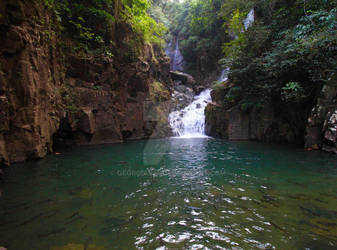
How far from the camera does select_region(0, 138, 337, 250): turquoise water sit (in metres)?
2.42

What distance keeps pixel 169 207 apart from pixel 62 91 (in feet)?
25.8

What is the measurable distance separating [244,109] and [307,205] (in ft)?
30.9

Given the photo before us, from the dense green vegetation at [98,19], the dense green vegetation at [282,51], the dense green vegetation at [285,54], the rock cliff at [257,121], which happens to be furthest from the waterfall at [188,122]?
the dense green vegetation at [98,19]

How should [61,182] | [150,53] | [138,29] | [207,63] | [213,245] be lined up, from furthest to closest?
[207,63] < [150,53] < [138,29] < [61,182] < [213,245]

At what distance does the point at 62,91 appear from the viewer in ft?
29.0

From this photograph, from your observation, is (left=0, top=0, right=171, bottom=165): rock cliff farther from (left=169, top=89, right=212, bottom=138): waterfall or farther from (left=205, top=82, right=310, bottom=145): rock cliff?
(left=205, top=82, right=310, bottom=145): rock cliff

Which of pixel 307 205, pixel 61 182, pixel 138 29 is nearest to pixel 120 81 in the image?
pixel 138 29

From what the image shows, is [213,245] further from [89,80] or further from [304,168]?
[89,80]

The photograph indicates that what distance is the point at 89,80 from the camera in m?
10.6

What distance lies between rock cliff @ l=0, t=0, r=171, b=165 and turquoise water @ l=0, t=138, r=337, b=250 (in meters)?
1.52

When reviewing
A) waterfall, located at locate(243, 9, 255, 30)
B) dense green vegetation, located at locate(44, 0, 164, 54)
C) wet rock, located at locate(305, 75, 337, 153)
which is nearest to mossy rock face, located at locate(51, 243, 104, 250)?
dense green vegetation, located at locate(44, 0, 164, 54)

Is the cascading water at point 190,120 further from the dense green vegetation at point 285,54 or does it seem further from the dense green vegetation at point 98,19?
the dense green vegetation at point 98,19

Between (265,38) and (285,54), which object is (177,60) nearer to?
(265,38)

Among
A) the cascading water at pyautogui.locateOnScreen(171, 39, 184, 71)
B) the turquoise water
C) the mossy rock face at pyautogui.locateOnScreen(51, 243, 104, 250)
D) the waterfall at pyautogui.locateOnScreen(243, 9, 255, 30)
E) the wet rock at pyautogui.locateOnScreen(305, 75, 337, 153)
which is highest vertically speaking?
the cascading water at pyautogui.locateOnScreen(171, 39, 184, 71)
